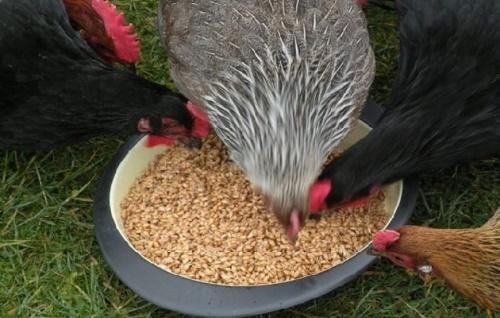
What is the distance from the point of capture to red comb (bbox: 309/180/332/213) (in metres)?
2.73

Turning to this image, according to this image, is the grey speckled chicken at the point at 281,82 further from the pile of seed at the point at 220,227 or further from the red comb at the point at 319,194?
the pile of seed at the point at 220,227

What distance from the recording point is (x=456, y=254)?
260 cm

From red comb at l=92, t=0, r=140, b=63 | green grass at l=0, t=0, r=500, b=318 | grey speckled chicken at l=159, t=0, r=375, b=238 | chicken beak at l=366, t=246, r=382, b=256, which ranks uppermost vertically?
grey speckled chicken at l=159, t=0, r=375, b=238

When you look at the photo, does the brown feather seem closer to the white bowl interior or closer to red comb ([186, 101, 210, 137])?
the white bowl interior

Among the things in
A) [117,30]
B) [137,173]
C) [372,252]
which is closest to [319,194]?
[372,252]

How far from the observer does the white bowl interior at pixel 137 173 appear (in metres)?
2.99

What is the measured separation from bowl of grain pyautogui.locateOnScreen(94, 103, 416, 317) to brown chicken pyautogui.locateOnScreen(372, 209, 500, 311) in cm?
13

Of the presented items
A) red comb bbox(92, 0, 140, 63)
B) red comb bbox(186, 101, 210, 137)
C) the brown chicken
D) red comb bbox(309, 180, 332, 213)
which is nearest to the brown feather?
the brown chicken

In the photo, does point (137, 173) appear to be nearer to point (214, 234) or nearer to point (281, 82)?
point (214, 234)

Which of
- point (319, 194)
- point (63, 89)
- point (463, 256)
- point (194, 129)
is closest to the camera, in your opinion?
point (463, 256)

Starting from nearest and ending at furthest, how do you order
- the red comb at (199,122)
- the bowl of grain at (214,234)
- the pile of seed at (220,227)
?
the bowl of grain at (214,234) < the pile of seed at (220,227) < the red comb at (199,122)

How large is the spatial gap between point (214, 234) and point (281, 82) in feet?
2.20

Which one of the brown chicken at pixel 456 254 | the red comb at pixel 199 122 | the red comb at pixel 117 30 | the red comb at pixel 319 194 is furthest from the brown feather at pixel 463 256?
the red comb at pixel 117 30

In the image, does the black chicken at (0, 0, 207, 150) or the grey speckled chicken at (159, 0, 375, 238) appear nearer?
the grey speckled chicken at (159, 0, 375, 238)
